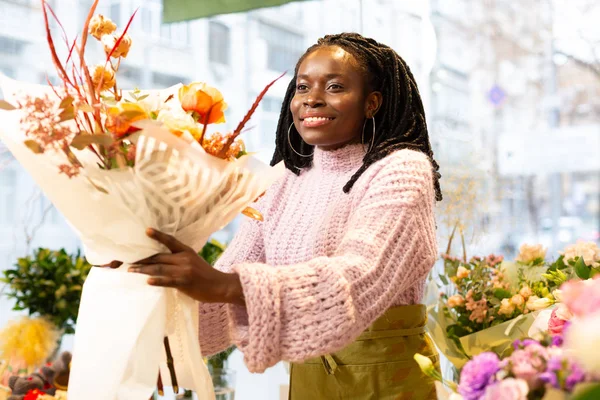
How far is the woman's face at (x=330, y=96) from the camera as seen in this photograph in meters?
1.21

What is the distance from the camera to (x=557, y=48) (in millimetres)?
3621

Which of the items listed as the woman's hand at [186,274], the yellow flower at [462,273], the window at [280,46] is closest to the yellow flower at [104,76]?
the woman's hand at [186,274]

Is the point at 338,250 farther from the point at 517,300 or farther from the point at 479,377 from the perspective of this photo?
the point at 517,300

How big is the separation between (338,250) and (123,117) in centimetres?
36

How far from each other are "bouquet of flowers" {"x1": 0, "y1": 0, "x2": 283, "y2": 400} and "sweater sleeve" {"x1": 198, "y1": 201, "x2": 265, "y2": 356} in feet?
0.39

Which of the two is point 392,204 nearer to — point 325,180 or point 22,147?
point 325,180

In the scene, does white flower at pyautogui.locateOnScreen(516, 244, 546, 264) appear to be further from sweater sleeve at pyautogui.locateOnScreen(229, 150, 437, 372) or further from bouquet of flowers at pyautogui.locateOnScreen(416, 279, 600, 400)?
bouquet of flowers at pyautogui.locateOnScreen(416, 279, 600, 400)

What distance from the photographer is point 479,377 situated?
0.73 metres

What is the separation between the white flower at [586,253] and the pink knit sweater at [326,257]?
36 centimetres

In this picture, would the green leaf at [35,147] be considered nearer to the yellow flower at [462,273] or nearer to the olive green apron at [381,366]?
the olive green apron at [381,366]

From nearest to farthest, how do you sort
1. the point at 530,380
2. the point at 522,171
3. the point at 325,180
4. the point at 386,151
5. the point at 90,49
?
the point at 530,380, the point at 386,151, the point at 325,180, the point at 90,49, the point at 522,171

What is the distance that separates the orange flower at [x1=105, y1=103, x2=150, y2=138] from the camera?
92 cm

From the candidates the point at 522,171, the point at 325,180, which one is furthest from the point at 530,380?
the point at 522,171

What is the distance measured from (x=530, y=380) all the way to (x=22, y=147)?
682mm
